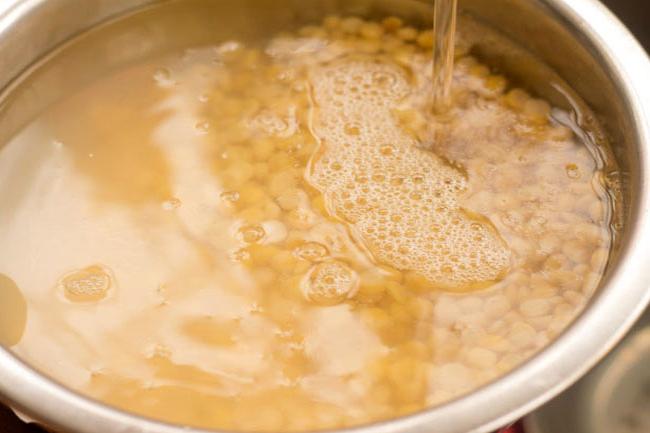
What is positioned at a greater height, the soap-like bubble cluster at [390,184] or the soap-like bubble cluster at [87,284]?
the soap-like bubble cluster at [390,184]

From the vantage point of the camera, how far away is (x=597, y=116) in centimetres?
114

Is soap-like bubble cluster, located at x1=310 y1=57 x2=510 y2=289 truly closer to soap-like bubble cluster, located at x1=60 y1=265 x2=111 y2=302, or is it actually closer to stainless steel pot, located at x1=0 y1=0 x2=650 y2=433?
stainless steel pot, located at x1=0 y1=0 x2=650 y2=433

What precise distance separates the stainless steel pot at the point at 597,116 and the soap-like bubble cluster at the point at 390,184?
143 millimetres

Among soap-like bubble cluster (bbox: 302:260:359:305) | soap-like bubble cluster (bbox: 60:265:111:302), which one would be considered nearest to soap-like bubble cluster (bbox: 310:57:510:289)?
soap-like bubble cluster (bbox: 302:260:359:305)

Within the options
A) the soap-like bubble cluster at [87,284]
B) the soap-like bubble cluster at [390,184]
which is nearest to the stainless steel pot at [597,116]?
the soap-like bubble cluster at [390,184]

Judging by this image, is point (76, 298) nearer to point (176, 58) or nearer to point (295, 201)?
point (295, 201)

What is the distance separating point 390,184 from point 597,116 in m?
0.27

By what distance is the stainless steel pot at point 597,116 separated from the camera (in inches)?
28.9

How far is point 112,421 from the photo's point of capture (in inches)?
29.0

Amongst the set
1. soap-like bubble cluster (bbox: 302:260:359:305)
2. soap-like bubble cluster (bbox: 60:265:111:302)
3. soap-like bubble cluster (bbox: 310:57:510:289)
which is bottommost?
soap-like bubble cluster (bbox: 60:265:111:302)

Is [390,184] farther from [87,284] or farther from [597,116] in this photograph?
[87,284]

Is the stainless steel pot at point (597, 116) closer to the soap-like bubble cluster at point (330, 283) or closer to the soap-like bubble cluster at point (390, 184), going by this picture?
the soap-like bubble cluster at point (390, 184)

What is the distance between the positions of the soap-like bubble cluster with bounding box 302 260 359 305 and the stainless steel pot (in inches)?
11.4

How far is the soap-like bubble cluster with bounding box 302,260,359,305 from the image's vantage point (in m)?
1.02
